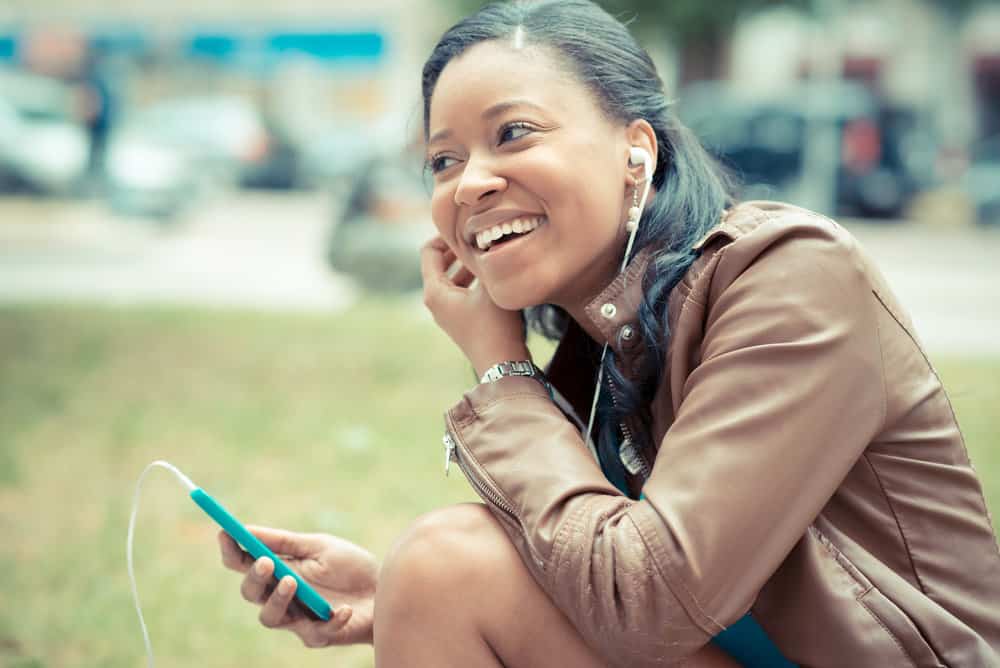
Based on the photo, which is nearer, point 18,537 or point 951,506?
→ point 951,506

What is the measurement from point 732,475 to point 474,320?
0.60 m

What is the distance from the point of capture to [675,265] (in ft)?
5.40

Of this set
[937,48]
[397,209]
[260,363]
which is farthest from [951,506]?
[937,48]

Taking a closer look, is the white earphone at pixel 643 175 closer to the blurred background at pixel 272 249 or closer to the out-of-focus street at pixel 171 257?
the blurred background at pixel 272 249

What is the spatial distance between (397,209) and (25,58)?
2197 cm

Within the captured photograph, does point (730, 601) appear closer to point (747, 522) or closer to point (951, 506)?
point (747, 522)

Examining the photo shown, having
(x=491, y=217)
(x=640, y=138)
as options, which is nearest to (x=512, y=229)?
(x=491, y=217)

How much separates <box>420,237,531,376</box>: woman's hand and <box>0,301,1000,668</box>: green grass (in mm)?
875

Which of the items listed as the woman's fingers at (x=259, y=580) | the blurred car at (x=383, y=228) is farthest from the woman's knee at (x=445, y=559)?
the blurred car at (x=383, y=228)

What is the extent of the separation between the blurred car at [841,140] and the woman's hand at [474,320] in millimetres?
12211

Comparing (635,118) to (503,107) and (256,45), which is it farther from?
(256,45)

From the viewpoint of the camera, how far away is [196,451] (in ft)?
13.6

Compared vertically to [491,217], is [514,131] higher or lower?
higher

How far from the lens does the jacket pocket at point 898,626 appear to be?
4.75 ft
